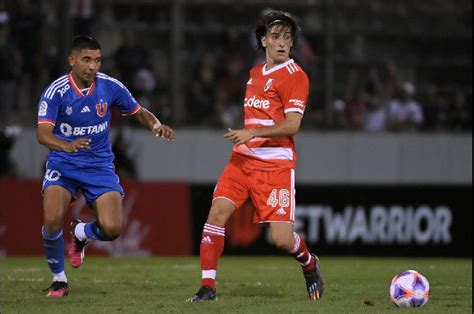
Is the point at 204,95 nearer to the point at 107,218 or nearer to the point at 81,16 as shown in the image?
the point at 81,16

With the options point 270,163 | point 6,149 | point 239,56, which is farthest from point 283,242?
point 239,56

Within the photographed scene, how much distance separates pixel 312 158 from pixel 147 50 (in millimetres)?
3578

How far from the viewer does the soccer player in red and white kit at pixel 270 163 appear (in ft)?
31.4

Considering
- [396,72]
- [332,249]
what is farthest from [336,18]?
[332,249]

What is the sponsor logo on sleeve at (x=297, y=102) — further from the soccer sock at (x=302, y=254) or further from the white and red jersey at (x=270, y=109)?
the soccer sock at (x=302, y=254)

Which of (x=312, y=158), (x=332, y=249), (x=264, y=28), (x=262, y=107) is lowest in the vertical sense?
(x=332, y=249)

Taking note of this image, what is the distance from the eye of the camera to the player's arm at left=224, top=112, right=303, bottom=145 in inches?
358

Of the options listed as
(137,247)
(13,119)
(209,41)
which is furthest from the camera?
(209,41)

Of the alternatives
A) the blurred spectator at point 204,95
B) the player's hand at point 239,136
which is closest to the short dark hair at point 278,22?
the player's hand at point 239,136

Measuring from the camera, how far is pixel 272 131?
9.36 m

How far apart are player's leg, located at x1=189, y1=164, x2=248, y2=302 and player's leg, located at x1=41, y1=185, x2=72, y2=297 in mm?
1261

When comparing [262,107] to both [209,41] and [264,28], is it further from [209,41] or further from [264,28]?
→ [209,41]

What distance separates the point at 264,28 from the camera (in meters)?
9.85

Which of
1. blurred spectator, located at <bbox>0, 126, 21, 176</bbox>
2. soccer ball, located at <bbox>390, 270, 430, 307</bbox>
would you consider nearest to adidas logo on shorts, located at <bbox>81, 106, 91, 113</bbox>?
soccer ball, located at <bbox>390, 270, 430, 307</bbox>
